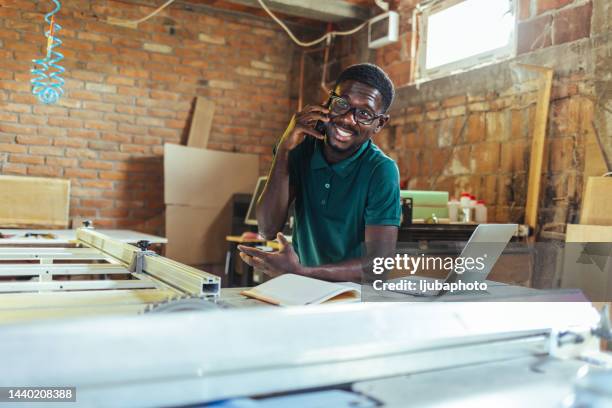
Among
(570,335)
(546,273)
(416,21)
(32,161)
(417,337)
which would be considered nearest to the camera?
(417,337)

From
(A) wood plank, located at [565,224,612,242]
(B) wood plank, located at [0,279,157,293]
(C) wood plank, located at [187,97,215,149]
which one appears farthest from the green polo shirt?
(C) wood plank, located at [187,97,215,149]

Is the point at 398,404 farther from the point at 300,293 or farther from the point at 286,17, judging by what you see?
the point at 286,17

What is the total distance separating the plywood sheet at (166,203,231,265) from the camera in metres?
5.39

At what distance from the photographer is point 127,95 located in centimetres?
543

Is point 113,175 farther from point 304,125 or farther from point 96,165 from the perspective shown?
point 304,125

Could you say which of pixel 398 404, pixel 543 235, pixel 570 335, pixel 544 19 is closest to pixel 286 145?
pixel 570 335

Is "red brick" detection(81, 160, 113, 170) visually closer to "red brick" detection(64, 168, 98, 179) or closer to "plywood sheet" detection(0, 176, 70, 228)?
"red brick" detection(64, 168, 98, 179)

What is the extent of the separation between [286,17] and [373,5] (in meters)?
1.11

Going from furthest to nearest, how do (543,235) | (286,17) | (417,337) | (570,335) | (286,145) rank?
(286,17) → (543,235) → (286,145) → (570,335) → (417,337)

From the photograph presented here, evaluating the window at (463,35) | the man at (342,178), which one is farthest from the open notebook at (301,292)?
the window at (463,35)

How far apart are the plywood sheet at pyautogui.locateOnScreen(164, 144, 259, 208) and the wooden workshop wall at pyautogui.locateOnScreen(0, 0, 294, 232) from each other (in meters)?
0.23

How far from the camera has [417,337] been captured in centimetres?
82

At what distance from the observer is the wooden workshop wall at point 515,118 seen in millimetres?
3193

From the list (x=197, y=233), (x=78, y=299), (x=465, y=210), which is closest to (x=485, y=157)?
(x=465, y=210)
